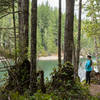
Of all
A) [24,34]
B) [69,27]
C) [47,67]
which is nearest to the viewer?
[24,34]

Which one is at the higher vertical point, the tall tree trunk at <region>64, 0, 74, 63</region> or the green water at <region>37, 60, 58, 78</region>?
the tall tree trunk at <region>64, 0, 74, 63</region>

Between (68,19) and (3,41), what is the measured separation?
2.55m

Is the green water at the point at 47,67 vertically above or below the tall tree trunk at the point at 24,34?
below

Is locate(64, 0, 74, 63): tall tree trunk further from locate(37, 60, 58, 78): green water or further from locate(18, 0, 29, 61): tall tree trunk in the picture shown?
locate(18, 0, 29, 61): tall tree trunk

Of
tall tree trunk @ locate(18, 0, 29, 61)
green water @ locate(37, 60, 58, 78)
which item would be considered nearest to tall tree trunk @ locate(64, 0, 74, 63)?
green water @ locate(37, 60, 58, 78)

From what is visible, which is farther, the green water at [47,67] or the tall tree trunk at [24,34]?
the green water at [47,67]

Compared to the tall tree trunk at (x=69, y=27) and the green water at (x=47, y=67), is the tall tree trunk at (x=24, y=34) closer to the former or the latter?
the green water at (x=47, y=67)

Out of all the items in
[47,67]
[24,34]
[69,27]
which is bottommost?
[47,67]

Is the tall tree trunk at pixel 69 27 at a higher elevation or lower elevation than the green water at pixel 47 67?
higher

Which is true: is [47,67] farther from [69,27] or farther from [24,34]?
[24,34]

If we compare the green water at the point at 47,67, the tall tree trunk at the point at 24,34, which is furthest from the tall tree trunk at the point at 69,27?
the tall tree trunk at the point at 24,34

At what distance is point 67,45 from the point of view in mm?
5352

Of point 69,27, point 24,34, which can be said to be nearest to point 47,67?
point 69,27

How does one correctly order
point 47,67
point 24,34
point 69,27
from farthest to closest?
point 47,67 < point 69,27 < point 24,34
